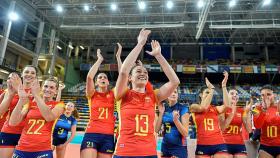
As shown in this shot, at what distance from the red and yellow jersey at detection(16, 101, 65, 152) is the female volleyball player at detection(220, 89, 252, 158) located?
125 inches

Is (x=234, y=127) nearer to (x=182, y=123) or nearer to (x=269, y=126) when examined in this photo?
(x=269, y=126)

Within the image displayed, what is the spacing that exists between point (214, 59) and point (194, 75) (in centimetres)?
306

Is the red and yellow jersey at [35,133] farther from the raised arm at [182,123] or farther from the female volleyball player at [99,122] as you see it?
the raised arm at [182,123]

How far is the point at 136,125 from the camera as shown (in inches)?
102

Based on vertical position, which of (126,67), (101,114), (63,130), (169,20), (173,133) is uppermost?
(169,20)

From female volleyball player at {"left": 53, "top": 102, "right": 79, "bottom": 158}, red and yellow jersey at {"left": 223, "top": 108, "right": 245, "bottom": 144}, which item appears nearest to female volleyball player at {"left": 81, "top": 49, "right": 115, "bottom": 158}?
female volleyball player at {"left": 53, "top": 102, "right": 79, "bottom": 158}

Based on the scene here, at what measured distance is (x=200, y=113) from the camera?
4465 mm

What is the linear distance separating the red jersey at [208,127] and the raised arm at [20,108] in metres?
2.84

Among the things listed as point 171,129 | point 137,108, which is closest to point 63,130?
point 171,129

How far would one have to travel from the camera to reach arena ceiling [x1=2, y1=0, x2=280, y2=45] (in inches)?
784

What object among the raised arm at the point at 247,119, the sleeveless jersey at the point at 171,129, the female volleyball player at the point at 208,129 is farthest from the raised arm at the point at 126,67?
the raised arm at the point at 247,119

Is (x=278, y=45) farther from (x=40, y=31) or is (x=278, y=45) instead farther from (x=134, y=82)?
(x=134, y=82)

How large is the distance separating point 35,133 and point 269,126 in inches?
154

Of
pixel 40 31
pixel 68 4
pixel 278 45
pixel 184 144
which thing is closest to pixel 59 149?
pixel 184 144
